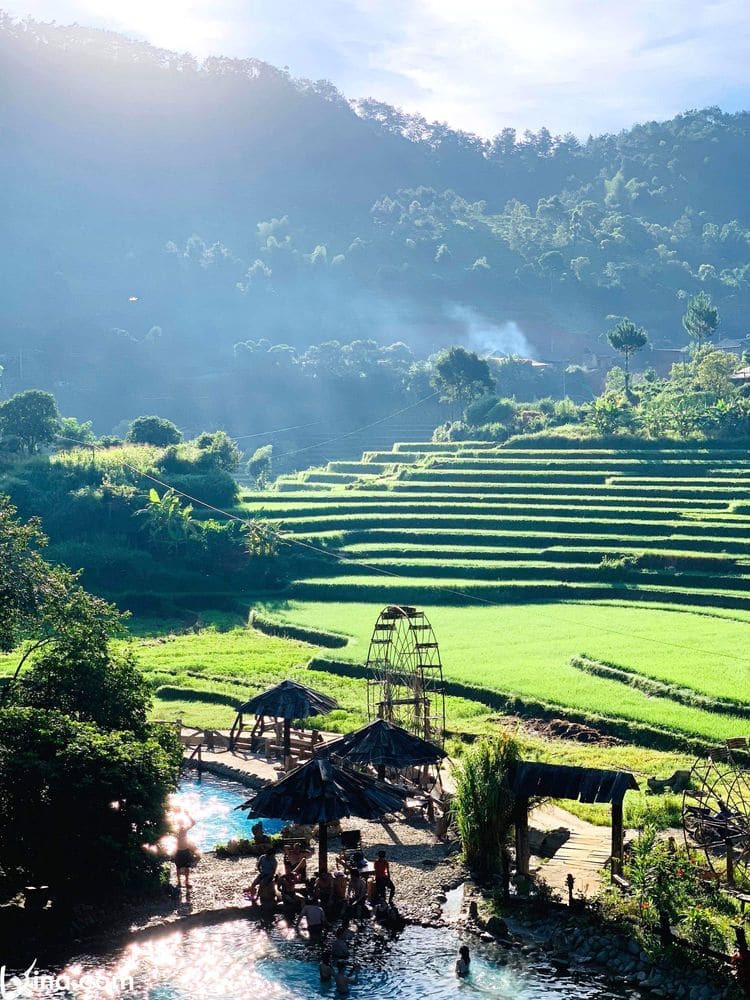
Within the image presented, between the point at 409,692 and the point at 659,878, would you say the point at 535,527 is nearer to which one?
the point at 409,692

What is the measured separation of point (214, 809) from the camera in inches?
1004

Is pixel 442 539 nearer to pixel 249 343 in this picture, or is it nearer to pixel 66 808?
pixel 66 808

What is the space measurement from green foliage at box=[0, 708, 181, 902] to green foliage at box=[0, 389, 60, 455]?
46258 millimetres

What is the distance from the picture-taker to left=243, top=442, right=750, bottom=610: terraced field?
147ft

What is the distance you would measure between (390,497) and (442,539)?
779 cm

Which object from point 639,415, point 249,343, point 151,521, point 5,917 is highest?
point 249,343

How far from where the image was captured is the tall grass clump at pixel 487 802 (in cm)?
2020

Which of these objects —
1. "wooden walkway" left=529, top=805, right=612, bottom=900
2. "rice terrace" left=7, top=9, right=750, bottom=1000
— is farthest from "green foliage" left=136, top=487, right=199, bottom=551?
"wooden walkway" left=529, top=805, right=612, bottom=900

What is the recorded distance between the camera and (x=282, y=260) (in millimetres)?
171500

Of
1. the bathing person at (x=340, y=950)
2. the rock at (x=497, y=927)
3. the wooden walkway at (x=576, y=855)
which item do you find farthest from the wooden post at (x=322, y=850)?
the wooden walkway at (x=576, y=855)

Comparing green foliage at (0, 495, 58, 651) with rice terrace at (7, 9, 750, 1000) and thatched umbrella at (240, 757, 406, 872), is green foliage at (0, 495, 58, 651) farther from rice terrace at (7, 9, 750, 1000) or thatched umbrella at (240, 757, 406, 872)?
thatched umbrella at (240, 757, 406, 872)

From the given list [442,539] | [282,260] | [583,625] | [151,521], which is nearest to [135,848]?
[583,625]

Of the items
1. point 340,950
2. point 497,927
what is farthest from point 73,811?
point 497,927

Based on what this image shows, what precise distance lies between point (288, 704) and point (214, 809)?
8.61ft
